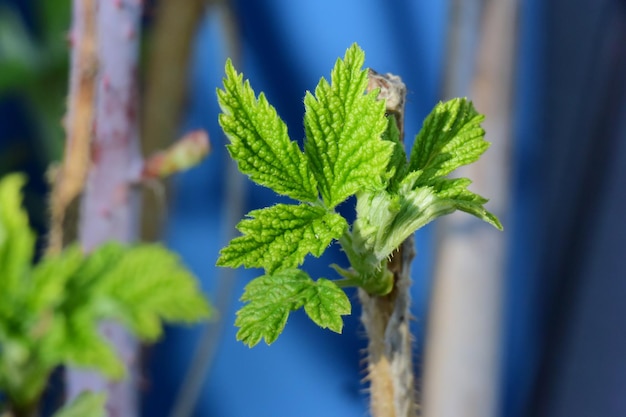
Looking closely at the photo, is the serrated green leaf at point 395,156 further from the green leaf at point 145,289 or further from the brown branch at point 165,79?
the brown branch at point 165,79

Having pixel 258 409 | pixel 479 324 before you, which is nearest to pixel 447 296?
pixel 479 324

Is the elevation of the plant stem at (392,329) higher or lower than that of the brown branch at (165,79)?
lower

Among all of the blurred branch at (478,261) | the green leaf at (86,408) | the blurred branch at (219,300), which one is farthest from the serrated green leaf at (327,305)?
the blurred branch at (219,300)

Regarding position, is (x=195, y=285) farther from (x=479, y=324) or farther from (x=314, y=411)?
(x=479, y=324)

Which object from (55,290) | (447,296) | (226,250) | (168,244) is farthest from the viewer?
(168,244)

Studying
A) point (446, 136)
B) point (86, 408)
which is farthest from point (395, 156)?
point (86, 408)

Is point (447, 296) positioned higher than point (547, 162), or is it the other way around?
point (547, 162)

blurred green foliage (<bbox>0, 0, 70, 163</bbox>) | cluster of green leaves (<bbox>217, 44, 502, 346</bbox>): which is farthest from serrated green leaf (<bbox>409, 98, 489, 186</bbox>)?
blurred green foliage (<bbox>0, 0, 70, 163</bbox>)
